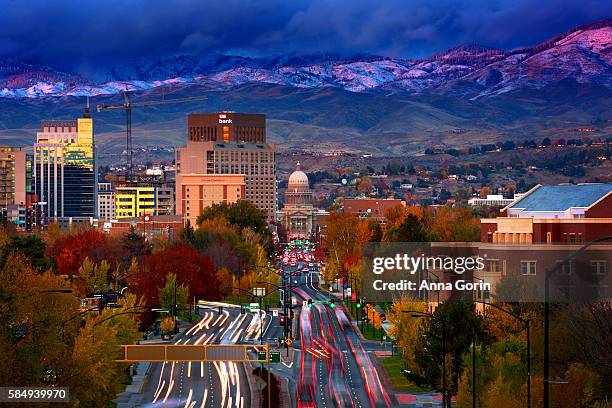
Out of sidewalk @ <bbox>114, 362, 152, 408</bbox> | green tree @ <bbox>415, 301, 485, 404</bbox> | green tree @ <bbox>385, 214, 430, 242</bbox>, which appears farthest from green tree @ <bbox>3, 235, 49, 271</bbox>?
green tree @ <bbox>415, 301, 485, 404</bbox>

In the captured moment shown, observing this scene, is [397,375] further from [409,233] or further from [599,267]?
[409,233]

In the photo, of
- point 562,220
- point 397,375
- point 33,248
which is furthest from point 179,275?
point 562,220

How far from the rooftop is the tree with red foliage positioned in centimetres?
4200

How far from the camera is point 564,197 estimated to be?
128625mm

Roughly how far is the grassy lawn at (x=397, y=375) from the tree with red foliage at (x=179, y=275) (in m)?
39.0

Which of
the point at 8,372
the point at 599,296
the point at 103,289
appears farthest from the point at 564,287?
the point at 103,289

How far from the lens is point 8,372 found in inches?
2842

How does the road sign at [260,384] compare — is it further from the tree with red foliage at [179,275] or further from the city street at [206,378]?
the tree with red foliage at [179,275]

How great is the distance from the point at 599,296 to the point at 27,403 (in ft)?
145

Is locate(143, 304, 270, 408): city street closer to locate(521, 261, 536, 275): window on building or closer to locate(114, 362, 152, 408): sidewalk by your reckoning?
locate(114, 362, 152, 408): sidewalk

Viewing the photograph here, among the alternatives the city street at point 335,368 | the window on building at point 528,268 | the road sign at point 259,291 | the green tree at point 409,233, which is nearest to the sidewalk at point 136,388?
the city street at point 335,368

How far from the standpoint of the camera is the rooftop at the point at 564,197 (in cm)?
12350

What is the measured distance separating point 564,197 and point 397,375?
890 inches

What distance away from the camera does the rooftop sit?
123500 millimetres
